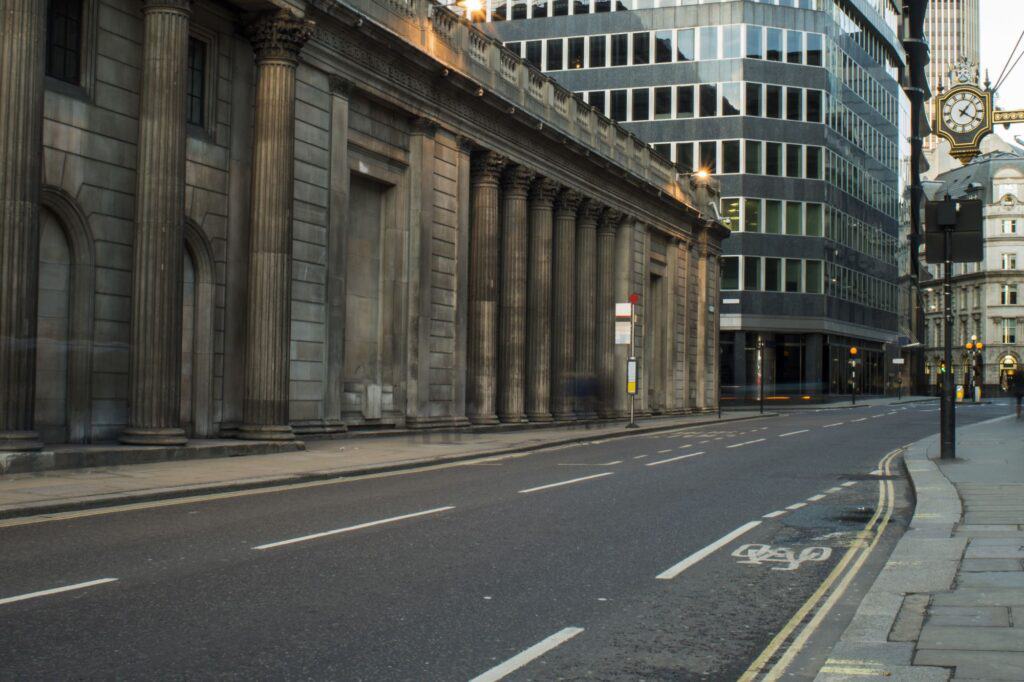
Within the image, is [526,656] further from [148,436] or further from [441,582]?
[148,436]

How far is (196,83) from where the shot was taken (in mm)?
22828

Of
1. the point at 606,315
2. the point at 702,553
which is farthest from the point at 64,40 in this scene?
the point at 606,315

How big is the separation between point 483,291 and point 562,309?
7.00m

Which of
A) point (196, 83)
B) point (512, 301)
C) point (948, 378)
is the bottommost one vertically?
point (948, 378)

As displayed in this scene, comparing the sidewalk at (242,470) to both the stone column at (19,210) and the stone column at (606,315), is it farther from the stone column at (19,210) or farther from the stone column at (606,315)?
the stone column at (606,315)

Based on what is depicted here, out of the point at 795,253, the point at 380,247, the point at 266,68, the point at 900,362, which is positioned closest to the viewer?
the point at 266,68

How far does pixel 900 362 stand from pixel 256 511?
286 feet

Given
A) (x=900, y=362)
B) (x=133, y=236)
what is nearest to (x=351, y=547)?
(x=133, y=236)

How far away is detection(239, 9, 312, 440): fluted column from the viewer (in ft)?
74.4

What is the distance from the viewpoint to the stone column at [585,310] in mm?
41750

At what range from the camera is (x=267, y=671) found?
605 centimetres

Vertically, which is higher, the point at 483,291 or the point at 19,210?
the point at 483,291

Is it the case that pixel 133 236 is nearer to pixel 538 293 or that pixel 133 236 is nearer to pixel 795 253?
pixel 538 293

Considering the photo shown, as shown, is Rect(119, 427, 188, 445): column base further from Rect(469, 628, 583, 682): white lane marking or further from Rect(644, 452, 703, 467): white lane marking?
Rect(469, 628, 583, 682): white lane marking
